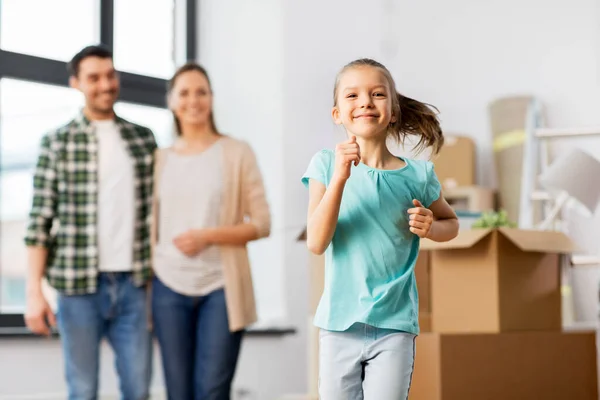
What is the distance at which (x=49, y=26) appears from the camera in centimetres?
361

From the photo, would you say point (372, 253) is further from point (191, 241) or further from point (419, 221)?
point (191, 241)

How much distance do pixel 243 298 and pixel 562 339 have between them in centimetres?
95

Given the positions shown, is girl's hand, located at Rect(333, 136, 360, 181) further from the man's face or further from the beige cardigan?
the man's face

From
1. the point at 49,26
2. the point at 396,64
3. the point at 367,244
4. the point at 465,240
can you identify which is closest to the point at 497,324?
the point at 465,240

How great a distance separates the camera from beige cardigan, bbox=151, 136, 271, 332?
7.59 feet

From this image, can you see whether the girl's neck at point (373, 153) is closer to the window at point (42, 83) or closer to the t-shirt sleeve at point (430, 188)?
the t-shirt sleeve at point (430, 188)

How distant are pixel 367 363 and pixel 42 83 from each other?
8.24ft

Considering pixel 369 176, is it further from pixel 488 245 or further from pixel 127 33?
pixel 127 33

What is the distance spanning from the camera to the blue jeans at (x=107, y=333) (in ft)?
7.31

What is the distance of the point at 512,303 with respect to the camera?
2.48m

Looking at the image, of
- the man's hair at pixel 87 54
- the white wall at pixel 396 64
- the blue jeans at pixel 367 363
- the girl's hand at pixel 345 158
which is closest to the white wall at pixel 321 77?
the white wall at pixel 396 64

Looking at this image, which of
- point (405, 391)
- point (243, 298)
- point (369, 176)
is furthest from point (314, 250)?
point (243, 298)

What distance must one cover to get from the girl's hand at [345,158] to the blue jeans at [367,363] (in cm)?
25

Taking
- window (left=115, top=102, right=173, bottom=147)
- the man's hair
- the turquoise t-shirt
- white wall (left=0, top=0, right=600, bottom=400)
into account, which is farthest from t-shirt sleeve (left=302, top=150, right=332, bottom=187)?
window (left=115, top=102, right=173, bottom=147)
